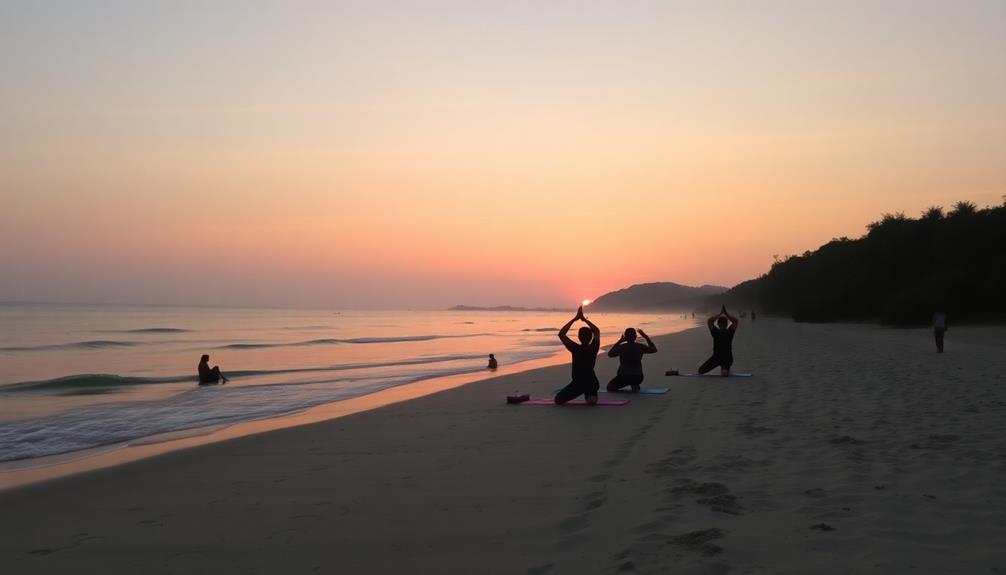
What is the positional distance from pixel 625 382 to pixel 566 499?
8155 mm

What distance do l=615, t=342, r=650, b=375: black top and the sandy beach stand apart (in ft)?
10.0

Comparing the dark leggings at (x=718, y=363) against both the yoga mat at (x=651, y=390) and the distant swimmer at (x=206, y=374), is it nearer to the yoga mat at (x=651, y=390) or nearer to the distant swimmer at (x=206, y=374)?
the yoga mat at (x=651, y=390)

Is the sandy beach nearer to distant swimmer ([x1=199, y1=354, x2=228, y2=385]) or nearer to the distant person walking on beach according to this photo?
the distant person walking on beach

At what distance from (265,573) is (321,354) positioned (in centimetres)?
3106

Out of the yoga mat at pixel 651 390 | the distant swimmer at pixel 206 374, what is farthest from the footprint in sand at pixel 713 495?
the distant swimmer at pixel 206 374

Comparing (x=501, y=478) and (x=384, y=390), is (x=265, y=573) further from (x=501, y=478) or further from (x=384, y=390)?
(x=384, y=390)

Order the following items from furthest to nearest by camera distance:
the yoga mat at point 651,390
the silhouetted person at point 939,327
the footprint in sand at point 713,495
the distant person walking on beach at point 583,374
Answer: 1. the silhouetted person at point 939,327
2. the yoga mat at point 651,390
3. the distant person walking on beach at point 583,374
4. the footprint in sand at point 713,495

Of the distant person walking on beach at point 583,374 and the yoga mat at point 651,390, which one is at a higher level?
the distant person walking on beach at point 583,374

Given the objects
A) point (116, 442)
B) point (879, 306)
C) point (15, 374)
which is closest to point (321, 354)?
point (15, 374)

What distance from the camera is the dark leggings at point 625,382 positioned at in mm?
13594

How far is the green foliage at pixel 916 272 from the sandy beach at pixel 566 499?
4311 centimetres

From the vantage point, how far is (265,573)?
14.4 ft

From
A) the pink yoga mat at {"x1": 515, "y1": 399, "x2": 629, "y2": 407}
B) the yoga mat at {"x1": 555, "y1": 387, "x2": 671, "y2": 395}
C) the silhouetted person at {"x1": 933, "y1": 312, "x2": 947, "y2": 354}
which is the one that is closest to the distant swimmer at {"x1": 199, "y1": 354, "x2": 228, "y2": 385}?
the pink yoga mat at {"x1": 515, "y1": 399, "x2": 629, "y2": 407}

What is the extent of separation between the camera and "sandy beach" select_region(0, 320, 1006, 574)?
4.41 m
